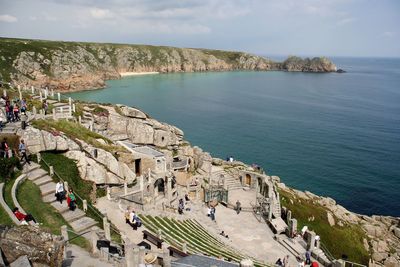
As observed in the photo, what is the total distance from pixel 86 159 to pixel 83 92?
10344 centimetres

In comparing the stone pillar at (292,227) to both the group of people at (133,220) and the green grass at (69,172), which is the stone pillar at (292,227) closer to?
the group of people at (133,220)

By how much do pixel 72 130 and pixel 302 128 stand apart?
65363 mm

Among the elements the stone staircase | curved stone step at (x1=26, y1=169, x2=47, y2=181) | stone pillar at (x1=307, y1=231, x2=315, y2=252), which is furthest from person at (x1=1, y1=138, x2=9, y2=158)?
stone pillar at (x1=307, y1=231, x2=315, y2=252)

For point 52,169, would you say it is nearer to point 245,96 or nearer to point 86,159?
point 86,159

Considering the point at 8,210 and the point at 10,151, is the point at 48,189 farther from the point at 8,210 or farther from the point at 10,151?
the point at 10,151

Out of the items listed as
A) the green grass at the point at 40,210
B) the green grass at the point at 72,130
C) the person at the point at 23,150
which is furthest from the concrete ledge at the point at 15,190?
the green grass at the point at 72,130

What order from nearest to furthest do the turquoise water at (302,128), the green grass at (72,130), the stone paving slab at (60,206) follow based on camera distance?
1. the stone paving slab at (60,206)
2. the green grass at (72,130)
3. the turquoise water at (302,128)

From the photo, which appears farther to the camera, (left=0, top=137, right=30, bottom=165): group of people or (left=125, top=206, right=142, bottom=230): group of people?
(left=0, top=137, right=30, bottom=165): group of people

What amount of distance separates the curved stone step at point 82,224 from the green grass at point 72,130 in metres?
12.3

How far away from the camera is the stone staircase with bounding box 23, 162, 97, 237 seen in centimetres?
1995

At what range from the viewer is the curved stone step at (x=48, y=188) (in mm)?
22247

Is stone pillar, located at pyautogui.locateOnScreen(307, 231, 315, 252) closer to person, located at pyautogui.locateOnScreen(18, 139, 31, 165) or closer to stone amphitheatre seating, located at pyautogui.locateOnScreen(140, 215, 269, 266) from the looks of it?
stone amphitheatre seating, located at pyautogui.locateOnScreen(140, 215, 269, 266)

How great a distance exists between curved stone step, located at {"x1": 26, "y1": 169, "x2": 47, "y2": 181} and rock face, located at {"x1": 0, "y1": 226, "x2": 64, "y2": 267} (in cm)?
1216

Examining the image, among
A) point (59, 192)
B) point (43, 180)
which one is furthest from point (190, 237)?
point (43, 180)
